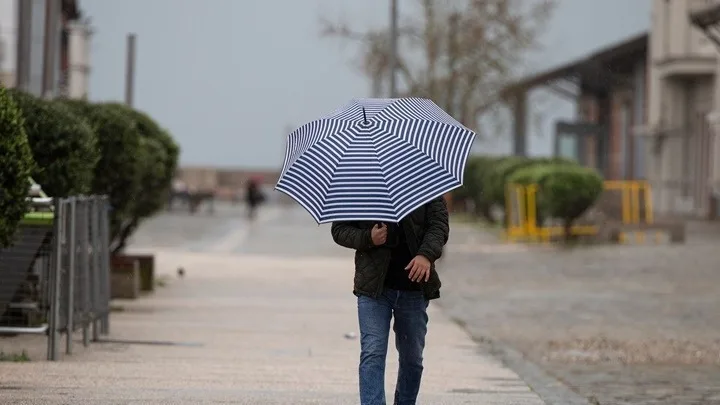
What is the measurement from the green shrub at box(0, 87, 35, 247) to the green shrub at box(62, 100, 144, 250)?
616 cm

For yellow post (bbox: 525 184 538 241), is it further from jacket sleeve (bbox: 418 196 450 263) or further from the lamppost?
jacket sleeve (bbox: 418 196 450 263)

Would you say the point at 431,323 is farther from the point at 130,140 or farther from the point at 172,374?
the point at 172,374

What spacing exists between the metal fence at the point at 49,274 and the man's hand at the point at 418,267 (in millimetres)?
4579

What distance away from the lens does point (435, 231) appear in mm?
8133

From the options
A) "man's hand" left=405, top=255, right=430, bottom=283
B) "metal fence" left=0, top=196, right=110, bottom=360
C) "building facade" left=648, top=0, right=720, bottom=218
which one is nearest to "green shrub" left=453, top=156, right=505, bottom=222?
"building facade" left=648, top=0, right=720, bottom=218

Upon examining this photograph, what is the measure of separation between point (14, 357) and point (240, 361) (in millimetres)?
1692

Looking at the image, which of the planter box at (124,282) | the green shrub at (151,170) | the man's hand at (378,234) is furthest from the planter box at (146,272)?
the man's hand at (378,234)

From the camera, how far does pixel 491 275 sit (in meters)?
24.5

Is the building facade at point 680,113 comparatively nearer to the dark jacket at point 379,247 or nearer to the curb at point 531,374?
the curb at point 531,374

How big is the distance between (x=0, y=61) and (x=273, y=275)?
21819mm

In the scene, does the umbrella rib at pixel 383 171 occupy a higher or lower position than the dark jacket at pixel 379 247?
higher

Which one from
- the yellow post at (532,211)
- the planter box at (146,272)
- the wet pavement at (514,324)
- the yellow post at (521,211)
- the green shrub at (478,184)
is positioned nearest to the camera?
the wet pavement at (514,324)

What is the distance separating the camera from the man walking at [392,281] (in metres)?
7.96

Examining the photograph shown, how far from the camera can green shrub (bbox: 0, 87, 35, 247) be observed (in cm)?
1034
